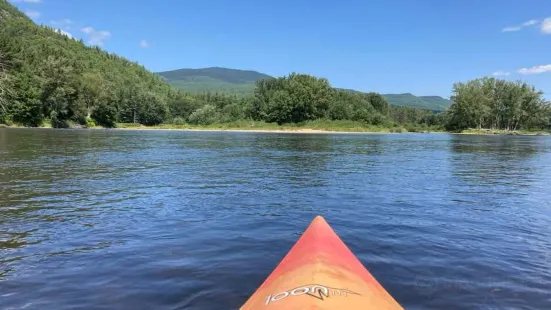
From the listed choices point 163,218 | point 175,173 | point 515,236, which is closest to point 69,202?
point 163,218

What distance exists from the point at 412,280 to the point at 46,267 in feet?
18.9

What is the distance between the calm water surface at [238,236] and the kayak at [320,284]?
1361 mm

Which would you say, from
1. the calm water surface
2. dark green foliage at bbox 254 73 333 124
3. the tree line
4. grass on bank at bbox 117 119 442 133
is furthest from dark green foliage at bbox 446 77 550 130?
the calm water surface

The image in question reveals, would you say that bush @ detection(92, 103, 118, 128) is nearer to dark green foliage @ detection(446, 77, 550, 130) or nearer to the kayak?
dark green foliage @ detection(446, 77, 550, 130)

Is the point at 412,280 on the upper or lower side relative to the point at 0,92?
lower

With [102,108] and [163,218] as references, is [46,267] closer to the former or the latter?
[163,218]

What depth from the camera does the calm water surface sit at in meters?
5.86

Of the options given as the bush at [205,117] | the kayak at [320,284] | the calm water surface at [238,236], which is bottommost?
the calm water surface at [238,236]

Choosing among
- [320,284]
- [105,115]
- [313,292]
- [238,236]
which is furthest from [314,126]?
[313,292]

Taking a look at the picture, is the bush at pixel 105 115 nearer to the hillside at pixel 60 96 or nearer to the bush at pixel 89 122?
the hillside at pixel 60 96

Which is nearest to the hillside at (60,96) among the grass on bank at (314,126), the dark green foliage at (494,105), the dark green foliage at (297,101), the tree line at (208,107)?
the tree line at (208,107)

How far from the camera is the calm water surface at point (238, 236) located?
5859mm

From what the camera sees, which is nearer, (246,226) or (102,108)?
(246,226)

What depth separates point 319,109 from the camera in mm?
114250
